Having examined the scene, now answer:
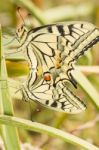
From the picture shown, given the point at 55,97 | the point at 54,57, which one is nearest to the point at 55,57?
the point at 54,57

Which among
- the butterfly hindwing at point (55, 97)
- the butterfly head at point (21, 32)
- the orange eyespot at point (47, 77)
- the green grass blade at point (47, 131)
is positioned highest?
the butterfly head at point (21, 32)

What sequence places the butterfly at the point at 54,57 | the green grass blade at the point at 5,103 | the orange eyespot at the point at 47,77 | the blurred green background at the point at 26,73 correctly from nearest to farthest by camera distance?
the green grass blade at the point at 5,103 < the butterfly at the point at 54,57 < the orange eyespot at the point at 47,77 < the blurred green background at the point at 26,73

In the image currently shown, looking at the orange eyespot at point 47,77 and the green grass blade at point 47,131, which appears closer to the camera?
the green grass blade at point 47,131

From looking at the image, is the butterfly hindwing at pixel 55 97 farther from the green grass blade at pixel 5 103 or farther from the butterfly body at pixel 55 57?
the green grass blade at pixel 5 103

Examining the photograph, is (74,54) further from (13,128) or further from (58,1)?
(58,1)

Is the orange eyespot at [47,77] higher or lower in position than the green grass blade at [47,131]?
higher

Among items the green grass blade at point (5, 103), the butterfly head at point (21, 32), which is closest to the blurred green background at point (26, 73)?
the butterfly head at point (21, 32)

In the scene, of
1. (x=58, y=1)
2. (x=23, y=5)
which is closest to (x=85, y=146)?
(x=23, y=5)
